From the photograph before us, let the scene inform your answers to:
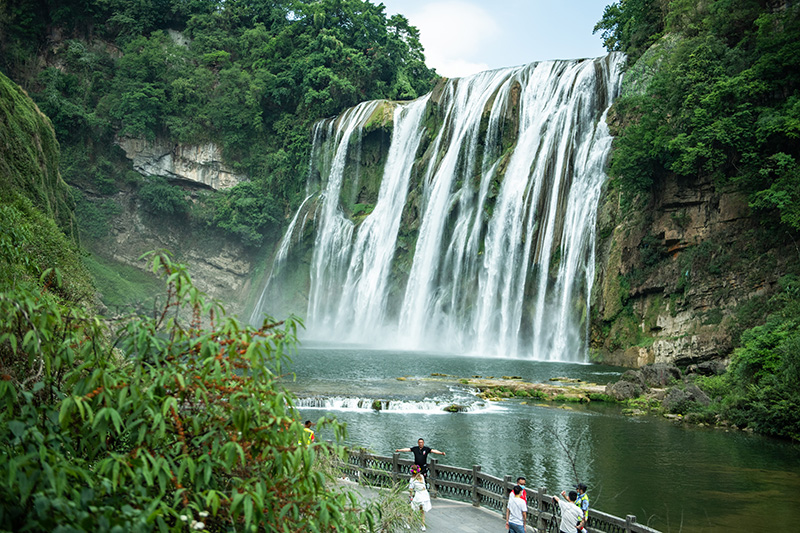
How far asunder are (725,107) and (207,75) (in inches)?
1939

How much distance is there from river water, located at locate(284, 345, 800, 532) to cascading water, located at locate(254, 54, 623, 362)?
10.9m

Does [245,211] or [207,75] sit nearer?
[245,211]

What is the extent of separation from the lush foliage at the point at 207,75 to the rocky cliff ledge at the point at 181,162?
84 centimetres

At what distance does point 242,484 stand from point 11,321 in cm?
186

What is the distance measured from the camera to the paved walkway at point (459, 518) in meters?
10.1

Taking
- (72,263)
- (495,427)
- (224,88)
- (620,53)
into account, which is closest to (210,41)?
(224,88)

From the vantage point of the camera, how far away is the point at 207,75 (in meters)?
62.0

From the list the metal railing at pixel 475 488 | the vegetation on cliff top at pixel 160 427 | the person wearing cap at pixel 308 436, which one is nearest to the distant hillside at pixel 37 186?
the metal railing at pixel 475 488

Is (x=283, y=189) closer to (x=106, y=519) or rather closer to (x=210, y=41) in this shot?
(x=210, y=41)

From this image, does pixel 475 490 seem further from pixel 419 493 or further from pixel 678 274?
pixel 678 274

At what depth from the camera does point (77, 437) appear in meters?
4.60

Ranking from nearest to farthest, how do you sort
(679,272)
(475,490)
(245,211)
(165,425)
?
1. (165,425)
2. (475,490)
3. (679,272)
4. (245,211)

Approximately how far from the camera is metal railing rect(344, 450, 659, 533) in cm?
962

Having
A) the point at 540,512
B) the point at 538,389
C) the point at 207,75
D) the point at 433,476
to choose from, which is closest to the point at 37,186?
the point at 433,476
